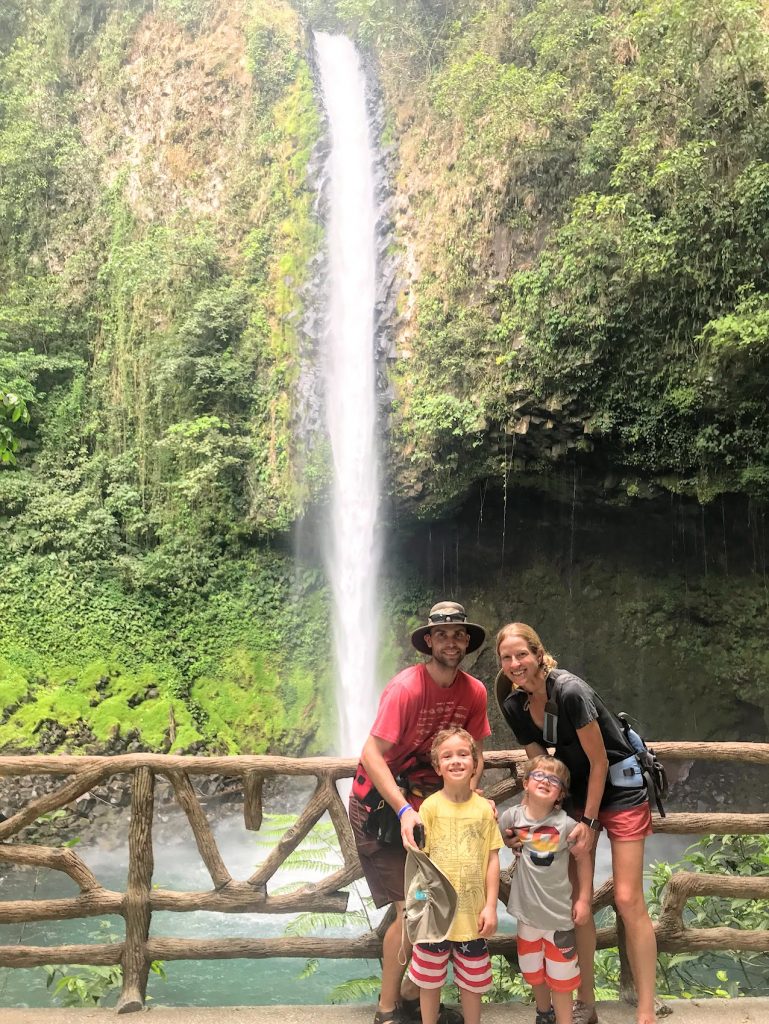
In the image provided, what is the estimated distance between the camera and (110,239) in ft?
44.3

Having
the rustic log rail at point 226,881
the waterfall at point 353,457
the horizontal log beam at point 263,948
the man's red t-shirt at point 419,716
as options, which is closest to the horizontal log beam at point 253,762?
the rustic log rail at point 226,881

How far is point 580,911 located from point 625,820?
0.34 meters

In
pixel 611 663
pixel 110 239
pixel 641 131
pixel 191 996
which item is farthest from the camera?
pixel 110 239

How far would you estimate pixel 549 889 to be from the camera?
260cm

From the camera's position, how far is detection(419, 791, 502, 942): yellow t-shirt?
249cm

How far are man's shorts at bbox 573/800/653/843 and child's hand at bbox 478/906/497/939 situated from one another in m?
0.44

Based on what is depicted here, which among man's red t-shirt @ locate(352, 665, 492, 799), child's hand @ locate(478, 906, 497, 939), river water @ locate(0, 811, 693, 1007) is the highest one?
man's red t-shirt @ locate(352, 665, 492, 799)

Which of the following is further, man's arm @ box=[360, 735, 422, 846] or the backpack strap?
the backpack strap

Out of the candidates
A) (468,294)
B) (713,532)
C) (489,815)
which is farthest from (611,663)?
(489,815)

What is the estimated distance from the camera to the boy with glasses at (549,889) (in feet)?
8.50

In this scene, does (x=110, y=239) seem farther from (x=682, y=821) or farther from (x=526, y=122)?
(x=682, y=821)

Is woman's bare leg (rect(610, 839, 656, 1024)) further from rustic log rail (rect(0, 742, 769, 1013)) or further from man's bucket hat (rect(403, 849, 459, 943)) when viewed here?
man's bucket hat (rect(403, 849, 459, 943))

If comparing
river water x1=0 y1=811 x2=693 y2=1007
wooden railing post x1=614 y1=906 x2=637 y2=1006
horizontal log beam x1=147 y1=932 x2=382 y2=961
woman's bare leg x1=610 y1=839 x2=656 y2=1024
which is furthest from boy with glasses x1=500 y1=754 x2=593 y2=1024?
river water x1=0 y1=811 x2=693 y2=1007

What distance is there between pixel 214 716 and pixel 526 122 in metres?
9.01
